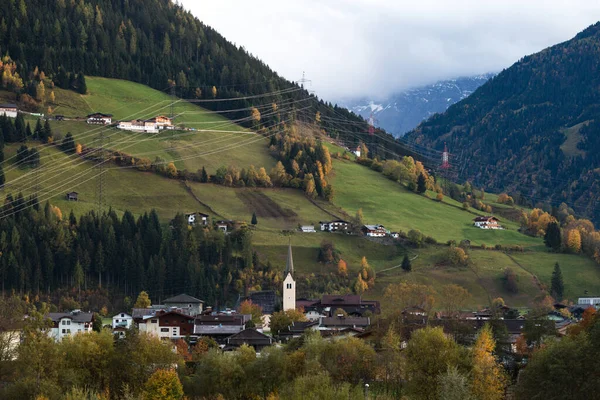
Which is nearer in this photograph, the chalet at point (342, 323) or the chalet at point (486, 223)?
the chalet at point (342, 323)

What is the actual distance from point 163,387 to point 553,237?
11575 centimetres

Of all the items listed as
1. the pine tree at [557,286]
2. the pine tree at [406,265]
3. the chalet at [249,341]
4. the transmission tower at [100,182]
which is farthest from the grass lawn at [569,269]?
the transmission tower at [100,182]

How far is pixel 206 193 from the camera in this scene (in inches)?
7151

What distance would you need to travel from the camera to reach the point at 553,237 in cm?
18062

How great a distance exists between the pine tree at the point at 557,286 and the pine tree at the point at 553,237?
22.9 m

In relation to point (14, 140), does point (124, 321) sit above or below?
below

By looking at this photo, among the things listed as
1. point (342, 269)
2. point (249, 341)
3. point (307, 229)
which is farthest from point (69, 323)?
point (307, 229)

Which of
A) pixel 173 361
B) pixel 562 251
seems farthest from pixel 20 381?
pixel 562 251

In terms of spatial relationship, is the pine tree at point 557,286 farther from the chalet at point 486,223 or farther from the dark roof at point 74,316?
the dark roof at point 74,316

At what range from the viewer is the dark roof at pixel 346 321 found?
4648 inches

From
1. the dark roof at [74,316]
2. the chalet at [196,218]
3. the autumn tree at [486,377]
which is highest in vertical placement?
the chalet at [196,218]

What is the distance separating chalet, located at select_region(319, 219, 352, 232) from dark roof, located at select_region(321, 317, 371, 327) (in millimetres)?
54109

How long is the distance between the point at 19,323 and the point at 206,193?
80.4 m

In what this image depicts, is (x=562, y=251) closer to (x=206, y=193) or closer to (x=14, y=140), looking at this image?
(x=206, y=193)
